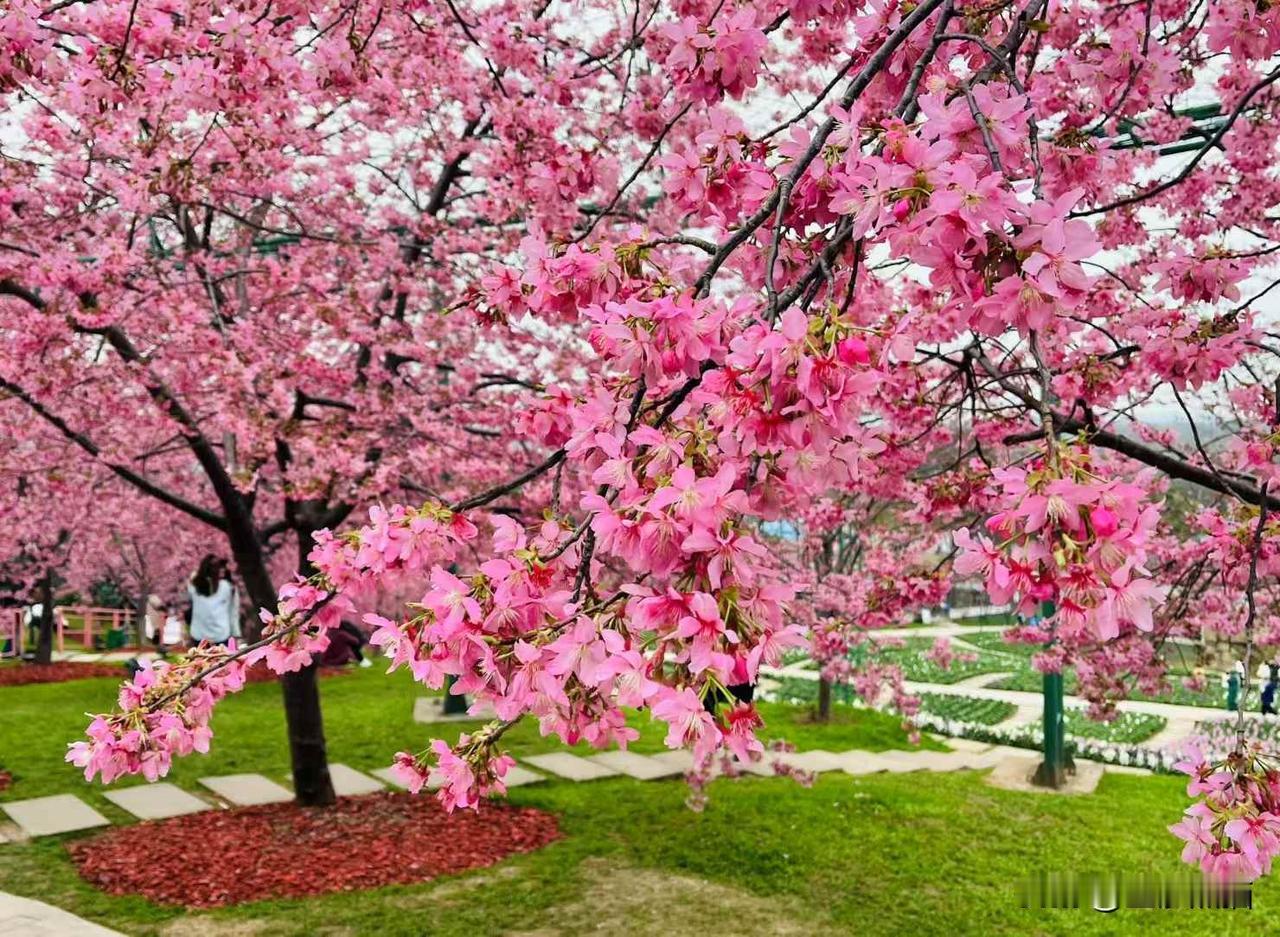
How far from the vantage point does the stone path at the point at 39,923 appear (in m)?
3.63

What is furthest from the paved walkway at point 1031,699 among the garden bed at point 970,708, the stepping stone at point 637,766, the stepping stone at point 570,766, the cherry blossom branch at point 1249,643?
the cherry blossom branch at point 1249,643

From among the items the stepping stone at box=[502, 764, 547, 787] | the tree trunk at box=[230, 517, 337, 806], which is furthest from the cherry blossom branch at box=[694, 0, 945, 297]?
the stepping stone at box=[502, 764, 547, 787]

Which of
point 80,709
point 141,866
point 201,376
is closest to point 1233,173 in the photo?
point 201,376

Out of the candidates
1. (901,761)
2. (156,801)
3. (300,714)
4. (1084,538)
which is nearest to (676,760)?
(901,761)

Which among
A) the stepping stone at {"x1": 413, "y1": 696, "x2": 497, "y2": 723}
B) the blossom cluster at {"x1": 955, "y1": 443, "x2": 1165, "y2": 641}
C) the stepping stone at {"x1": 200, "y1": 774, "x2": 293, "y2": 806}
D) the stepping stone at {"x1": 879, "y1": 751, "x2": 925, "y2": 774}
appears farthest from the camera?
the stepping stone at {"x1": 413, "y1": 696, "x2": 497, "y2": 723}

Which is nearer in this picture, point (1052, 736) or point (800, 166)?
point (800, 166)

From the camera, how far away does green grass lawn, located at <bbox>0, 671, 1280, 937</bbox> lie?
4.68 m

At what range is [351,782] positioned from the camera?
7199mm

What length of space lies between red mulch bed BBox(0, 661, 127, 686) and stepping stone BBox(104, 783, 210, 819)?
7.45 meters

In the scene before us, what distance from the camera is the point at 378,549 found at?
170cm

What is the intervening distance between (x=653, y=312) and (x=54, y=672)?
16.1 metres

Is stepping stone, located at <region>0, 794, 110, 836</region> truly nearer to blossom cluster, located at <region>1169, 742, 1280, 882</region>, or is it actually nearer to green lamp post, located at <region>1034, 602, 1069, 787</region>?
blossom cluster, located at <region>1169, 742, 1280, 882</region>

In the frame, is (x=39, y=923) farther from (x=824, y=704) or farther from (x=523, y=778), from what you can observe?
(x=824, y=704)

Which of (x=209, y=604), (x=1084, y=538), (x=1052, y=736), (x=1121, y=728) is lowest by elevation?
(x=1121, y=728)
